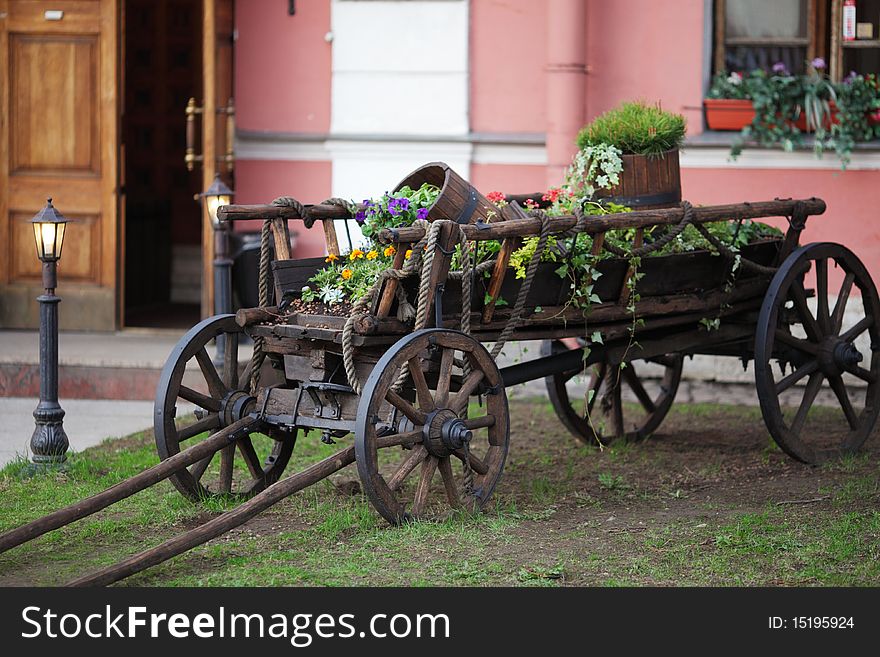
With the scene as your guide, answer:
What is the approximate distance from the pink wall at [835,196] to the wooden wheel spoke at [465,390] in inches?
155

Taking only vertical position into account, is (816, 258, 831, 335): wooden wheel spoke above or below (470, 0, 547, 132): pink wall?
below

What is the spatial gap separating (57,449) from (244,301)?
2485mm

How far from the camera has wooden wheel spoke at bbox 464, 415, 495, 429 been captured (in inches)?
A: 205

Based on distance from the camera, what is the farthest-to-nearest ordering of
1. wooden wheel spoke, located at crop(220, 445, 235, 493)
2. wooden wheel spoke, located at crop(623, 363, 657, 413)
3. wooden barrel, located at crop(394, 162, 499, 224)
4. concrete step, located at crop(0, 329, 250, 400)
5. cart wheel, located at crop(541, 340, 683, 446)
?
concrete step, located at crop(0, 329, 250, 400), wooden wheel spoke, located at crop(623, 363, 657, 413), cart wheel, located at crop(541, 340, 683, 446), wooden wheel spoke, located at crop(220, 445, 235, 493), wooden barrel, located at crop(394, 162, 499, 224)

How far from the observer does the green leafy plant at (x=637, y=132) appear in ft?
20.7

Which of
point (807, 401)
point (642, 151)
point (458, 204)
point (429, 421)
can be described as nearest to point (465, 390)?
point (429, 421)

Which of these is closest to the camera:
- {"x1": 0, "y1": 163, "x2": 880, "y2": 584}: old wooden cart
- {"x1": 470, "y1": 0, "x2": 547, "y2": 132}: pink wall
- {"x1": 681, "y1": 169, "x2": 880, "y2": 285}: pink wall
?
{"x1": 0, "y1": 163, "x2": 880, "y2": 584}: old wooden cart

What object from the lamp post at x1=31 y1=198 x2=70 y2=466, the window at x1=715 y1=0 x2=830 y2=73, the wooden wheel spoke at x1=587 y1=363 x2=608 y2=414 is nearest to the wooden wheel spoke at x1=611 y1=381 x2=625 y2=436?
the wooden wheel spoke at x1=587 y1=363 x2=608 y2=414

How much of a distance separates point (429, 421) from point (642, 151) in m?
1.99

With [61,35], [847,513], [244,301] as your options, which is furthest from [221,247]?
[847,513]

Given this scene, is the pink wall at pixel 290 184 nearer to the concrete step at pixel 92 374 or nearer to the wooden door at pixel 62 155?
the wooden door at pixel 62 155

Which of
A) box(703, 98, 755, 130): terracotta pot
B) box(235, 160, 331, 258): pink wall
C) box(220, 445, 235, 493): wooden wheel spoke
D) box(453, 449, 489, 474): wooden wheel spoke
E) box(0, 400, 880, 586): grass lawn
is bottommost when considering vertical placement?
box(0, 400, 880, 586): grass lawn

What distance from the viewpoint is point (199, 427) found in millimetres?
5508

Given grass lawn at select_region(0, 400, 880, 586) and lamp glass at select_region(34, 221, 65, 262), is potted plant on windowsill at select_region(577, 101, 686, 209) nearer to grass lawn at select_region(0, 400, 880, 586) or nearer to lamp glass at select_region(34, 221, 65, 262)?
grass lawn at select_region(0, 400, 880, 586)
